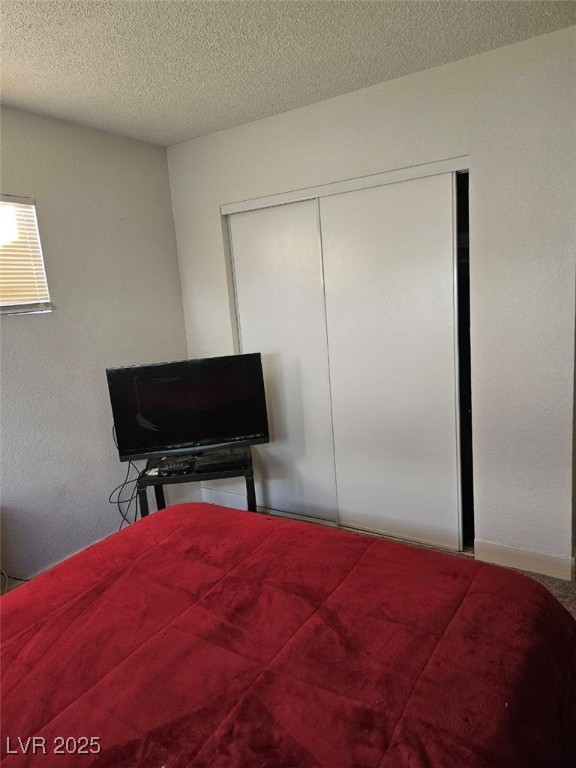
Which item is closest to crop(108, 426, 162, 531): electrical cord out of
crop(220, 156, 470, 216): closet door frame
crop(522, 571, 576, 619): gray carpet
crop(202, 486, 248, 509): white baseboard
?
crop(202, 486, 248, 509): white baseboard

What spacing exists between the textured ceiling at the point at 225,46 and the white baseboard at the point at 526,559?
7.97 feet

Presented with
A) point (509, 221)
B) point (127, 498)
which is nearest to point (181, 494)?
point (127, 498)

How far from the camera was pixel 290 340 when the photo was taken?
10.9 ft

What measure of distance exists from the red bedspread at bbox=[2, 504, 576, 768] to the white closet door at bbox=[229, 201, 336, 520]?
4.98 feet

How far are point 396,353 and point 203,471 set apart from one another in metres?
1.32

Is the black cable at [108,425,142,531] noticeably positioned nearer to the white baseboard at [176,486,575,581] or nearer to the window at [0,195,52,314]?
the window at [0,195,52,314]

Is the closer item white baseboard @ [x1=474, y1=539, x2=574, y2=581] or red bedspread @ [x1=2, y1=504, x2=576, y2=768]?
red bedspread @ [x1=2, y1=504, x2=576, y2=768]

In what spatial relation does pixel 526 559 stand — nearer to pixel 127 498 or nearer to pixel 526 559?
pixel 526 559

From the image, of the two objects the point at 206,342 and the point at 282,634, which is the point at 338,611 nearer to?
the point at 282,634

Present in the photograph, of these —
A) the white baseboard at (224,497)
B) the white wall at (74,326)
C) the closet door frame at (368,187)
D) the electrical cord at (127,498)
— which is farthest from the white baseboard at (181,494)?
the closet door frame at (368,187)

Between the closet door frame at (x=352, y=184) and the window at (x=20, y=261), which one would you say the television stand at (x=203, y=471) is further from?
the closet door frame at (x=352, y=184)

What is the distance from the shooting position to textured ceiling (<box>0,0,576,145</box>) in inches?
74.5

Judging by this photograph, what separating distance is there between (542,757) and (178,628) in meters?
0.95

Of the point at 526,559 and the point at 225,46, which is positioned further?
the point at 526,559
